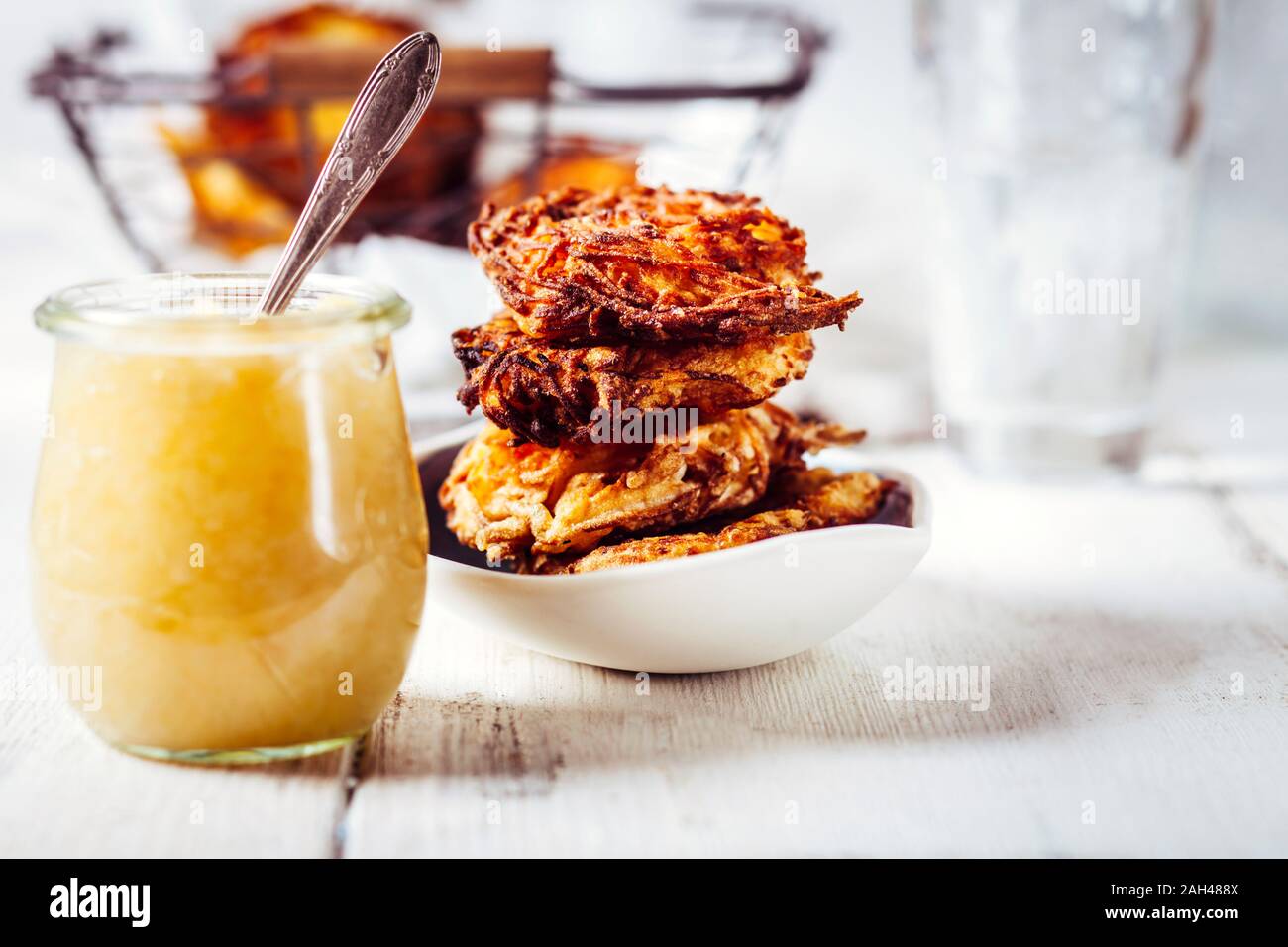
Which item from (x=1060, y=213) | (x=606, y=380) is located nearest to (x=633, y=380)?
(x=606, y=380)

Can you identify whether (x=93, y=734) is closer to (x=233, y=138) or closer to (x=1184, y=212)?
(x=233, y=138)

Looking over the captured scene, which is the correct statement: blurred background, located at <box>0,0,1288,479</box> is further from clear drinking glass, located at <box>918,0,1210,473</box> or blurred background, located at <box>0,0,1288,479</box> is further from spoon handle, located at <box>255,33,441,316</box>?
spoon handle, located at <box>255,33,441,316</box>
